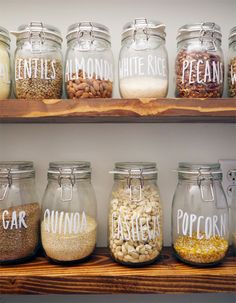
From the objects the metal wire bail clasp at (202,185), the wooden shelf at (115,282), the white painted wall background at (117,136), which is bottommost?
the wooden shelf at (115,282)

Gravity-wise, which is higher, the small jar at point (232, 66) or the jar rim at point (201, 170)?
the small jar at point (232, 66)

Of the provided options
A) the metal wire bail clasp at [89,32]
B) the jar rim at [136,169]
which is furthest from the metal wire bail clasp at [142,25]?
the jar rim at [136,169]

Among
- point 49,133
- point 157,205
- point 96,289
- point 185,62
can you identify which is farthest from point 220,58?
point 96,289

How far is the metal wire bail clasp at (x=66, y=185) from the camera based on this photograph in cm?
83

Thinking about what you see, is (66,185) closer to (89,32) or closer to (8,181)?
(8,181)

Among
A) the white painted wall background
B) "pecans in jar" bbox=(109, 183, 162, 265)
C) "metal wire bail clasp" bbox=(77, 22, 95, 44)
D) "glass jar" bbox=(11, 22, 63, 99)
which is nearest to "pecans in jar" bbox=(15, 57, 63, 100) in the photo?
"glass jar" bbox=(11, 22, 63, 99)

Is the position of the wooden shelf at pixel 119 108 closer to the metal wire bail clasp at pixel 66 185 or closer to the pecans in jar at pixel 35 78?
the pecans in jar at pixel 35 78

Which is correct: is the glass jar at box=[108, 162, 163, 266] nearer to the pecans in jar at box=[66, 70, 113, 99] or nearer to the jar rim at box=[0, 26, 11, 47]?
the pecans in jar at box=[66, 70, 113, 99]

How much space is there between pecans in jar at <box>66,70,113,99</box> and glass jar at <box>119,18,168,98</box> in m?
0.05

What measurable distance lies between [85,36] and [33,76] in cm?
17

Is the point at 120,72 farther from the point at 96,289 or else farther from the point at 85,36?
the point at 96,289

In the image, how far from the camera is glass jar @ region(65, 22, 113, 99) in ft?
2.57

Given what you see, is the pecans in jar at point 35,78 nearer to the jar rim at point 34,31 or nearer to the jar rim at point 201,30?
the jar rim at point 34,31

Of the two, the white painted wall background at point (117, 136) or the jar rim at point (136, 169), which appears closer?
the jar rim at point (136, 169)
